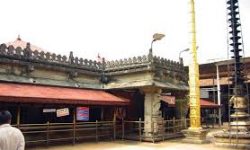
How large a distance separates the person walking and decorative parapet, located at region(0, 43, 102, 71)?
10.1m

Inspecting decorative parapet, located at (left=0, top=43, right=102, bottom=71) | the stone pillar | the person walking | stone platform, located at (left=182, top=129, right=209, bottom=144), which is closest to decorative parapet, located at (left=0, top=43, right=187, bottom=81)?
decorative parapet, located at (left=0, top=43, right=102, bottom=71)

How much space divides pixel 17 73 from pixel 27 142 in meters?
3.54

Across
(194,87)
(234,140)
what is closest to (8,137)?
(234,140)

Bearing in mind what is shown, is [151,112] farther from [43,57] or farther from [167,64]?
[43,57]

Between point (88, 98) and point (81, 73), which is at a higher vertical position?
point (81, 73)

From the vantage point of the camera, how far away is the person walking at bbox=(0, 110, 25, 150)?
454cm

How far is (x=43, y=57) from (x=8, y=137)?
11.5 metres

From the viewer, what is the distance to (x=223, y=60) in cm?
2730

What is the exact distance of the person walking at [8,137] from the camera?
14.9 ft

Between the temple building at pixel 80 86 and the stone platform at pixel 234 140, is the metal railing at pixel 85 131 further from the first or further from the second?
the stone platform at pixel 234 140

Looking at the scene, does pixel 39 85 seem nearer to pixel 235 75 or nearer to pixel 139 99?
pixel 139 99

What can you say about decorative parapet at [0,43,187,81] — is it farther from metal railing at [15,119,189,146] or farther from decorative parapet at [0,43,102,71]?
metal railing at [15,119,189,146]

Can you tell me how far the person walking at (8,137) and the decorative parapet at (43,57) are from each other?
10.1 metres

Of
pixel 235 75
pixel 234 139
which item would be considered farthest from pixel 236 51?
pixel 234 139
